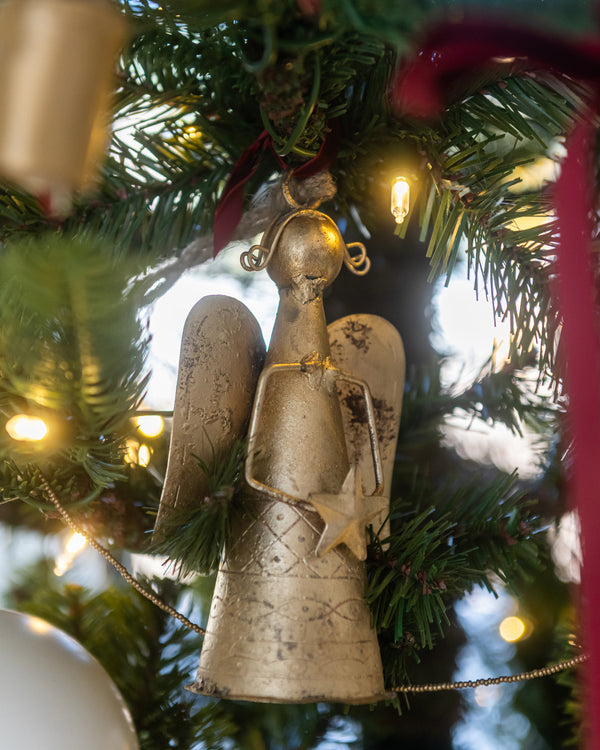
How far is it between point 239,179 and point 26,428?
8.1 inches

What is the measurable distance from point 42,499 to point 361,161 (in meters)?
0.31

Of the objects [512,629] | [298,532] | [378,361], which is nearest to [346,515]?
[298,532]

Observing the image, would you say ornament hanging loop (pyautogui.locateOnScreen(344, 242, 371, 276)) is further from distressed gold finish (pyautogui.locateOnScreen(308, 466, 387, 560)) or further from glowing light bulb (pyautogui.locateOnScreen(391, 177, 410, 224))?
distressed gold finish (pyautogui.locateOnScreen(308, 466, 387, 560))

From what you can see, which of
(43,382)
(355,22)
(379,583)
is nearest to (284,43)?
(355,22)

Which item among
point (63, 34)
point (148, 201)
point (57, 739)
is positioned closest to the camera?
point (63, 34)

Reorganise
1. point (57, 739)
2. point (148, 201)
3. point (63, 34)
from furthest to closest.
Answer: point (148, 201), point (57, 739), point (63, 34)

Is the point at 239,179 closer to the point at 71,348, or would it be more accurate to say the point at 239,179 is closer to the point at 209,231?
the point at 209,231

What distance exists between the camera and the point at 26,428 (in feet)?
1.22

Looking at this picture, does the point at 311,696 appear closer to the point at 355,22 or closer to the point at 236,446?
the point at 236,446

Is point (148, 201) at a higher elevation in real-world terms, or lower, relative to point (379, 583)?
higher

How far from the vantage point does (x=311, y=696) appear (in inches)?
15.5

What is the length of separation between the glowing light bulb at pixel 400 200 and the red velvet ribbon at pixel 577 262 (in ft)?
0.57

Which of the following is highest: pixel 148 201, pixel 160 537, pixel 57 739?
pixel 148 201

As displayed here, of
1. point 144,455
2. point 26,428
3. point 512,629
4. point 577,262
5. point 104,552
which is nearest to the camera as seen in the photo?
point 577,262
